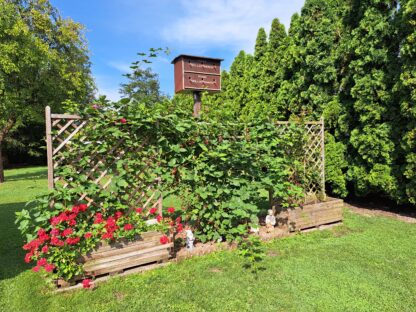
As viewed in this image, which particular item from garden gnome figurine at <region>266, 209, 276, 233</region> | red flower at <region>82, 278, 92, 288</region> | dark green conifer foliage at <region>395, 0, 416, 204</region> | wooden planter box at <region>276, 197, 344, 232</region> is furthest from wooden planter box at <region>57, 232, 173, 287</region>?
dark green conifer foliage at <region>395, 0, 416, 204</region>

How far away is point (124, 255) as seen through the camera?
273 cm

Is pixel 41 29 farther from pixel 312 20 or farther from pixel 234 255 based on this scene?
pixel 234 255

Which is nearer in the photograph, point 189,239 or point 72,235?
point 72,235

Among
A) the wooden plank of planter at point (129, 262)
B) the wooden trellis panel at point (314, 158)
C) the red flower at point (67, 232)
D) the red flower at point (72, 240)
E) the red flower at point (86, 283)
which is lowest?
the red flower at point (86, 283)

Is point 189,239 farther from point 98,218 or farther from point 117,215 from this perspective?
point 98,218

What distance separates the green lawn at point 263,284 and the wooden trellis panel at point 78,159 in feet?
2.86

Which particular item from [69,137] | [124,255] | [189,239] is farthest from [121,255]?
[69,137]

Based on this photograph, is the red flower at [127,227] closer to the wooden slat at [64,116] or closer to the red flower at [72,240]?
the red flower at [72,240]

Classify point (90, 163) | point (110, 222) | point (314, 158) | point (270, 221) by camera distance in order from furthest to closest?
point (314, 158), point (270, 221), point (90, 163), point (110, 222)

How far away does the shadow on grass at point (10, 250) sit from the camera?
2.93 metres

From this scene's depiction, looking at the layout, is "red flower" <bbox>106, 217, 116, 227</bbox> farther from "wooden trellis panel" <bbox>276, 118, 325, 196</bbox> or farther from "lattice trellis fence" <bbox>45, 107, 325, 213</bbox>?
"wooden trellis panel" <bbox>276, 118, 325, 196</bbox>

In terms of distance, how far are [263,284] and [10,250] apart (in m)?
3.27

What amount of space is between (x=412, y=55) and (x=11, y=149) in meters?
22.4

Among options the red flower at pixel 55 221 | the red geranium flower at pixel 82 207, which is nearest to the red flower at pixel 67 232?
the red flower at pixel 55 221
